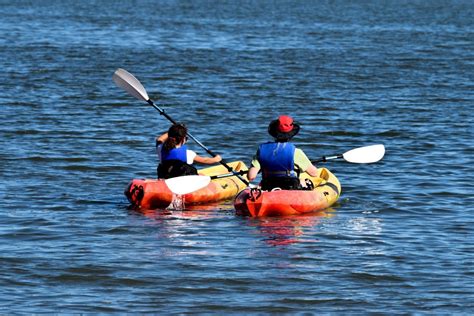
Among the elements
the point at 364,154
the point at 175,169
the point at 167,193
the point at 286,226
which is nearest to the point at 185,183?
the point at 167,193

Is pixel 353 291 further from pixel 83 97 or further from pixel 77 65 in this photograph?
pixel 77 65

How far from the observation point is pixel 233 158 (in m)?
18.5

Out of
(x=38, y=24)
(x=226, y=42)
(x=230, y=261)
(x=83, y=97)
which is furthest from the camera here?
(x=38, y=24)

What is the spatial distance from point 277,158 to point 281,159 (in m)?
0.05

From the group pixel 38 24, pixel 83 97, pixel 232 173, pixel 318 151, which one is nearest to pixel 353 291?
pixel 232 173

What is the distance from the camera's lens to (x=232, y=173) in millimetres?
14898

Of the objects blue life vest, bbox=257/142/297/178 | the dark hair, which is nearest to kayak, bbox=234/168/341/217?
blue life vest, bbox=257/142/297/178

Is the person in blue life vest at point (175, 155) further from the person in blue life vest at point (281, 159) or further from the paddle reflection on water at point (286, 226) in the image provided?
the paddle reflection on water at point (286, 226)

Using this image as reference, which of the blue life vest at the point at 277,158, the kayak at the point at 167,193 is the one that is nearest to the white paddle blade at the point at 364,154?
the kayak at the point at 167,193

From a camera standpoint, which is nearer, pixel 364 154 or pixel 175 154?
pixel 175 154

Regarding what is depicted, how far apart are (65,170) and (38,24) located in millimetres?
33123

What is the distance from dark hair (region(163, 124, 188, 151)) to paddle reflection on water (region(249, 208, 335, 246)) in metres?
1.39

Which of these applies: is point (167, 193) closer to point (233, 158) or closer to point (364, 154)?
point (364, 154)

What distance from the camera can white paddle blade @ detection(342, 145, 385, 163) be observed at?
15.0 m
